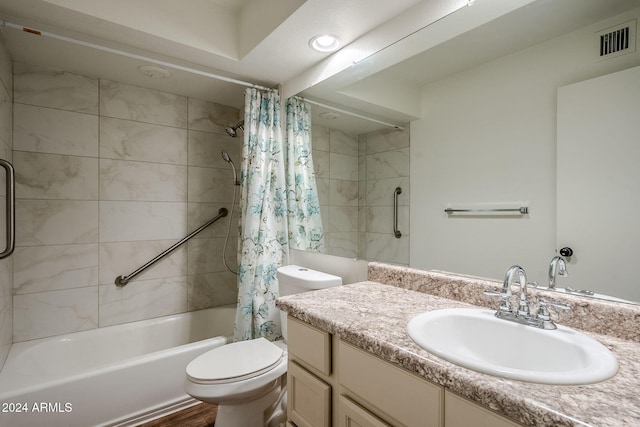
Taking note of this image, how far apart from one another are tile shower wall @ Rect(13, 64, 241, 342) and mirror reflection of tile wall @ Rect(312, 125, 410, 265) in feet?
3.81

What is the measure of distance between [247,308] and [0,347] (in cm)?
129

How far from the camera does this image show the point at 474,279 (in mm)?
1155

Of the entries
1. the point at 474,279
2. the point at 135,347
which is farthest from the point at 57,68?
the point at 474,279

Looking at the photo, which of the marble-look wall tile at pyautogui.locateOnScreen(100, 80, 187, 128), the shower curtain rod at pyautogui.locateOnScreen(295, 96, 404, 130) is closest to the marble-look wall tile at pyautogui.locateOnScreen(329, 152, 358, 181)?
the shower curtain rod at pyautogui.locateOnScreen(295, 96, 404, 130)

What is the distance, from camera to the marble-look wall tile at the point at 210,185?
2531 millimetres

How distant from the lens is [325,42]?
1.62 m

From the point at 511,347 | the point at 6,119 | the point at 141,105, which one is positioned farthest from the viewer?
the point at 141,105

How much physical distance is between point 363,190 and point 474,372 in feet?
3.67

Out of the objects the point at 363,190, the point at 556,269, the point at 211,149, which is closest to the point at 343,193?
the point at 363,190

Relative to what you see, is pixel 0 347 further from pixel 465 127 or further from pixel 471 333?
pixel 465 127

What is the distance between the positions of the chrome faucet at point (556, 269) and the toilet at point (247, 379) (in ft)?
3.08

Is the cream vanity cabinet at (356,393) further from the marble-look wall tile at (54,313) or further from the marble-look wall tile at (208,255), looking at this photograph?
the marble-look wall tile at (54,313)

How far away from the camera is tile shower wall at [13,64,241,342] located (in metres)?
1.94

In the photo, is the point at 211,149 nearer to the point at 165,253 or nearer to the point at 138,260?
the point at 165,253
